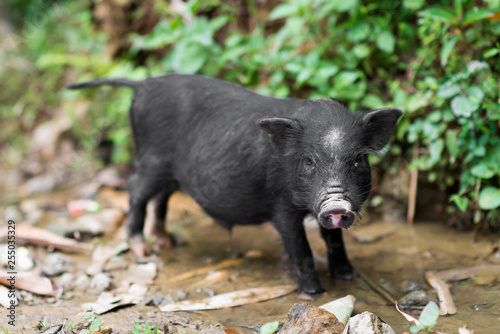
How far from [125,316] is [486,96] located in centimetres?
312

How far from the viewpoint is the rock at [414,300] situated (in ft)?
10.6

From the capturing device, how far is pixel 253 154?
140 inches

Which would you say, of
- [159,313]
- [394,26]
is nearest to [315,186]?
[159,313]

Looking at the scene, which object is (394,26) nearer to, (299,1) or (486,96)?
(299,1)

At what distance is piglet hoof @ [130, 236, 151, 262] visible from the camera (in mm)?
4387

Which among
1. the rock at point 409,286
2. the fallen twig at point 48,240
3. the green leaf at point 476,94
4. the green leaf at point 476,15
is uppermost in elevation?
the green leaf at point 476,15

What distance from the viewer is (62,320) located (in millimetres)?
3186

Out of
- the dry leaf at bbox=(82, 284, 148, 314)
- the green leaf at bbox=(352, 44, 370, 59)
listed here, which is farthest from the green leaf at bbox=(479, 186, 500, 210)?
the dry leaf at bbox=(82, 284, 148, 314)

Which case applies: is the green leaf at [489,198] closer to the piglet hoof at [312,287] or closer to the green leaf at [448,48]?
the green leaf at [448,48]

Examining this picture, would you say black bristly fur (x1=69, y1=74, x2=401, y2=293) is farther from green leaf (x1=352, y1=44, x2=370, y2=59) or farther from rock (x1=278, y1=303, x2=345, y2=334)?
green leaf (x1=352, y1=44, x2=370, y2=59)

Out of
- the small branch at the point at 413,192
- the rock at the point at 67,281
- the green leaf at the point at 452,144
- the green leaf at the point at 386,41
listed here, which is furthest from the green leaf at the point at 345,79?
the rock at the point at 67,281

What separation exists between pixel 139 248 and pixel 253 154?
152 centimetres

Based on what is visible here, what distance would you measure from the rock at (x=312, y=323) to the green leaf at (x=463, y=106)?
197 cm

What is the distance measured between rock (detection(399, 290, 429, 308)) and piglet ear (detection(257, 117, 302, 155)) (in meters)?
1.21
